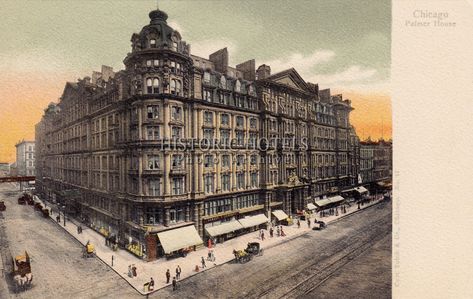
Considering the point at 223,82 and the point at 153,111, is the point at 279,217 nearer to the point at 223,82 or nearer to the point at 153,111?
the point at 223,82

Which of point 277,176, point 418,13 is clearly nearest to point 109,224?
point 277,176

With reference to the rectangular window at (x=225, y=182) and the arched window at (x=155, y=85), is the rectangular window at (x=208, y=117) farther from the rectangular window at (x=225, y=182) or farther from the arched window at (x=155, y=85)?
the rectangular window at (x=225, y=182)

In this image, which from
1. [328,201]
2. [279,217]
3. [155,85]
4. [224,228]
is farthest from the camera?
[328,201]

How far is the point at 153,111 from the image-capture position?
14.8 metres

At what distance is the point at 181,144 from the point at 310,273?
35.0 feet

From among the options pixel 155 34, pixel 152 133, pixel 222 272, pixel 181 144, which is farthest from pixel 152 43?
pixel 222 272

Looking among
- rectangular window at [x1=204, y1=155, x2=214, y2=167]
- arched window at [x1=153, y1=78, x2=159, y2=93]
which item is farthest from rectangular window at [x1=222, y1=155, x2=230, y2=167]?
arched window at [x1=153, y1=78, x2=159, y2=93]

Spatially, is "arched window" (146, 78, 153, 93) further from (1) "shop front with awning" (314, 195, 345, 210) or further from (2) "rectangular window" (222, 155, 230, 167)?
(1) "shop front with awning" (314, 195, 345, 210)

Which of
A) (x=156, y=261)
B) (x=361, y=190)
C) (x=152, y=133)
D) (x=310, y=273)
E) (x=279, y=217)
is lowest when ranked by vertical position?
(x=310, y=273)

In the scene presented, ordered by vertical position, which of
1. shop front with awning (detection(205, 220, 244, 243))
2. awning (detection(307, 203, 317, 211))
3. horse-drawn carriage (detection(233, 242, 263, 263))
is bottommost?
horse-drawn carriage (detection(233, 242, 263, 263))

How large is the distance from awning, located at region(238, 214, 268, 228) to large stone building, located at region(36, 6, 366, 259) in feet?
0.33

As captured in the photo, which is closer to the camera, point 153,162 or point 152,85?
point 152,85

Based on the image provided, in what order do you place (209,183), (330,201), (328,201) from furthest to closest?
(328,201), (330,201), (209,183)

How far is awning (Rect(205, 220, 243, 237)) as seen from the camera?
17.6m
